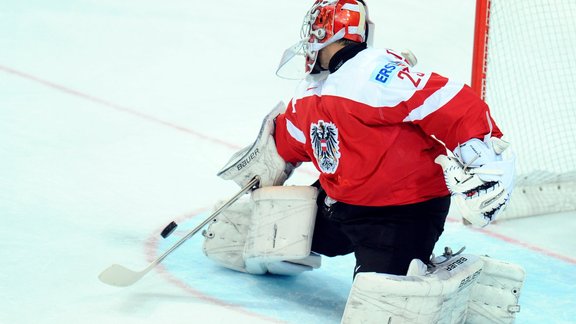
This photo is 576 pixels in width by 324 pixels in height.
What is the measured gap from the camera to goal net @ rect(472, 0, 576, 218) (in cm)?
408

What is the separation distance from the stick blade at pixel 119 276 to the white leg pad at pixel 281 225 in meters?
0.35

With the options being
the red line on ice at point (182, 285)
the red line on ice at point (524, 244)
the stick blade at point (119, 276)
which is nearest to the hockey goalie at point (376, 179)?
the red line on ice at point (182, 285)

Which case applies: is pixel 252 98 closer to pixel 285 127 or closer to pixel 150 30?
pixel 150 30

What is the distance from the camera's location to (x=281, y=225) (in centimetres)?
304

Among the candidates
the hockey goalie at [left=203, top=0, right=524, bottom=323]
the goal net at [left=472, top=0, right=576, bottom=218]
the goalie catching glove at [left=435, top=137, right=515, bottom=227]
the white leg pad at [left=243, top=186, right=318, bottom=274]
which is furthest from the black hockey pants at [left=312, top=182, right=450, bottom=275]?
the goal net at [left=472, top=0, right=576, bottom=218]

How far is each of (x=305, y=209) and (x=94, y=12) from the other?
137 inches

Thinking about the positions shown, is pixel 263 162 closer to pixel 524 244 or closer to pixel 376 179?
pixel 376 179

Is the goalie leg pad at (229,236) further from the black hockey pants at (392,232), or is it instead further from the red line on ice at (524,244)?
the red line on ice at (524,244)

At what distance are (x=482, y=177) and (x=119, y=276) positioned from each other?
1068 millimetres

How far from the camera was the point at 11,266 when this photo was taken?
3.03 metres

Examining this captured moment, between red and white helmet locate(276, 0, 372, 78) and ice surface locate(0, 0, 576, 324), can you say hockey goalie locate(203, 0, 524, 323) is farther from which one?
ice surface locate(0, 0, 576, 324)

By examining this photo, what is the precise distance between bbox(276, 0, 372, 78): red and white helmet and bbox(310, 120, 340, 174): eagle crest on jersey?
0.17 m

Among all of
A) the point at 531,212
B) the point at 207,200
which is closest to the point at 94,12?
the point at 207,200

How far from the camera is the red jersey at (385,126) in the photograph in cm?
267
